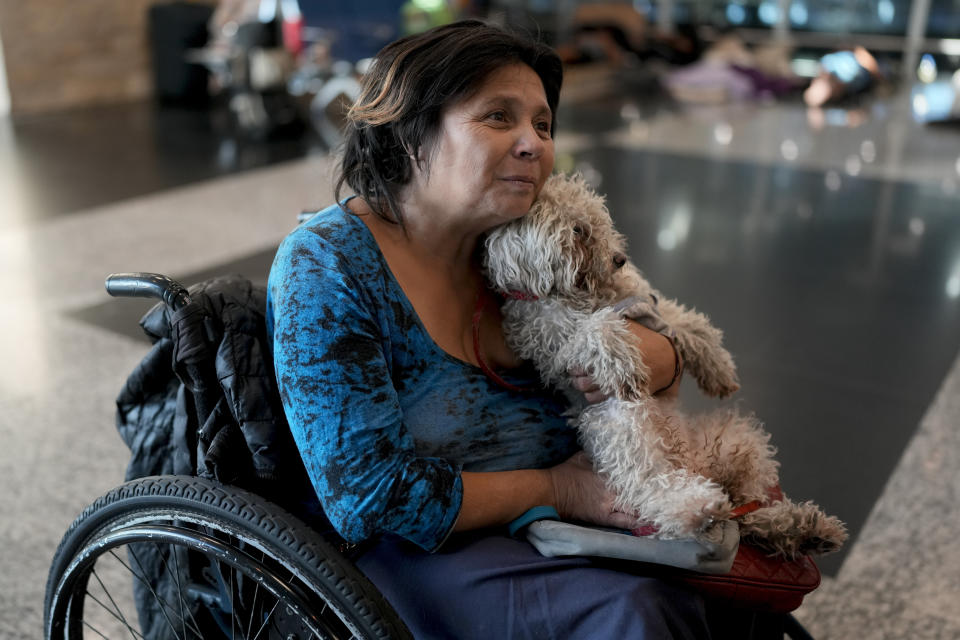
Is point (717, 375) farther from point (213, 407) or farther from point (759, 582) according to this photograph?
point (213, 407)

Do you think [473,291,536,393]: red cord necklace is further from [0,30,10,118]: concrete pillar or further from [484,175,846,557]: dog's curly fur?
[0,30,10,118]: concrete pillar

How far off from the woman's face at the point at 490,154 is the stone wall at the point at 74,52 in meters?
7.89

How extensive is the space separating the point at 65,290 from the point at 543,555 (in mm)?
3180

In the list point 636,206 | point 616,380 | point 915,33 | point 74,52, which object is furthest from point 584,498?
point 915,33

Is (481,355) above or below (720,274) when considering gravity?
above

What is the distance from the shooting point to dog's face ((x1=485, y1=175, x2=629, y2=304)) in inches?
52.6

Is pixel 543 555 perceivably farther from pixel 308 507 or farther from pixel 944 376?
pixel 944 376

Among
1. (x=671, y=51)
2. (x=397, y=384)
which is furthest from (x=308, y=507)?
(x=671, y=51)

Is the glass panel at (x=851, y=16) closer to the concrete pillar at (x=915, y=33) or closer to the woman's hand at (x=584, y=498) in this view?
the concrete pillar at (x=915, y=33)

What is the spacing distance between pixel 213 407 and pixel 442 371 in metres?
0.34

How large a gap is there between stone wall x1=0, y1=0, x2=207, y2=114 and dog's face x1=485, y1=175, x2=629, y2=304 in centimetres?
791

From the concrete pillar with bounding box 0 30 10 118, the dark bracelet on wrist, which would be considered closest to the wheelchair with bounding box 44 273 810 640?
the dark bracelet on wrist

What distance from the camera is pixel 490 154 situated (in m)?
1.29

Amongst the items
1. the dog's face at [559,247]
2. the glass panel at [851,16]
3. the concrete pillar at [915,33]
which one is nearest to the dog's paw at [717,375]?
the dog's face at [559,247]
